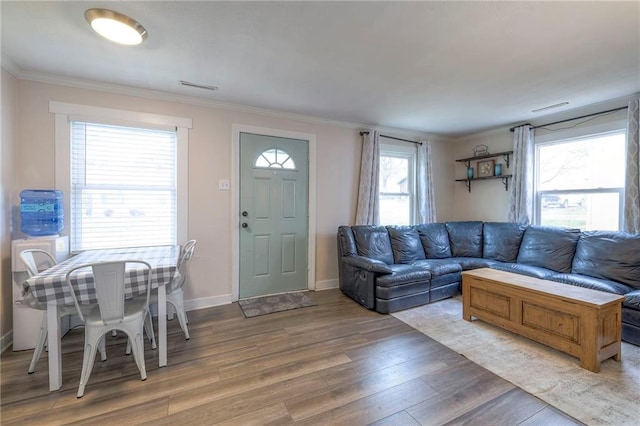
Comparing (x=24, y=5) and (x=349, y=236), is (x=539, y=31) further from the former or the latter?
(x=24, y=5)

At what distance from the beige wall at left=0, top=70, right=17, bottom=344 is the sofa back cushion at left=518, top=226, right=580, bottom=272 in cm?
560

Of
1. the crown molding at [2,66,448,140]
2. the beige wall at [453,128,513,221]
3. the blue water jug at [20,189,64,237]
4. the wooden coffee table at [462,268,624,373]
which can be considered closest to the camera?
the wooden coffee table at [462,268,624,373]

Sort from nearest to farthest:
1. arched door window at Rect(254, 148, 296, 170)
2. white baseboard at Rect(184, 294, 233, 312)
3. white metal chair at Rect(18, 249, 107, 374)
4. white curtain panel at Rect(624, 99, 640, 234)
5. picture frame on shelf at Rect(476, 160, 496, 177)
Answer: white metal chair at Rect(18, 249, 107, 374) → white curtain panel at Rect(624, 99, 640, 234) → white baseboard at Rect(184, 294, 233, 312) → arched door window at Rect(254, 148, 296, 170) → picture frame on shelf at Rect(476, 160, 496, 177)

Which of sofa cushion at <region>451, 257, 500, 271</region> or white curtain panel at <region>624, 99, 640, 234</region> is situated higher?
white curtain panel at <region>624, 99, 640, 234</region>

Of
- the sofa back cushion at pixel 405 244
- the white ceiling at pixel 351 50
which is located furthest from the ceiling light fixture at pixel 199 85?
the sofa back cushion at pixel 405 244

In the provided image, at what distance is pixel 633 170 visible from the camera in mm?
3010

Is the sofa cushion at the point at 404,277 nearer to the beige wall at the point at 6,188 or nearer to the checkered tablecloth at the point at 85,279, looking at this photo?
the checkered tablecloth at the point at 85,279

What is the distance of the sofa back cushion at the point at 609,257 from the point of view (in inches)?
108

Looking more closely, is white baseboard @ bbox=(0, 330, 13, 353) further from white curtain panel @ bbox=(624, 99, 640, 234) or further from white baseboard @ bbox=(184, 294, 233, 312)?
white curtain panel @ bbox=(624, 99, 640, 234)

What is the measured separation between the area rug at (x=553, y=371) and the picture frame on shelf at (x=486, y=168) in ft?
9.07

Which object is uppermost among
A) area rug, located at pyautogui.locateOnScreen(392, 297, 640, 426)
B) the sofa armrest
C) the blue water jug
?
the blue water jug

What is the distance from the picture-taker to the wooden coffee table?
2.02 meters

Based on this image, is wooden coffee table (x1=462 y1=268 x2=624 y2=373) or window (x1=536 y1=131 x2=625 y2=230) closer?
wooden coffee table (x1=462 y1=268 x2=624 y2=373)

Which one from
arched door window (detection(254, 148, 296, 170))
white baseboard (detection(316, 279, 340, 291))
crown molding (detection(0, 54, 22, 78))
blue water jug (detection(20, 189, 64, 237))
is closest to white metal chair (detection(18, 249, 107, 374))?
blue water jug (detection(20, 189, 64, 237))
